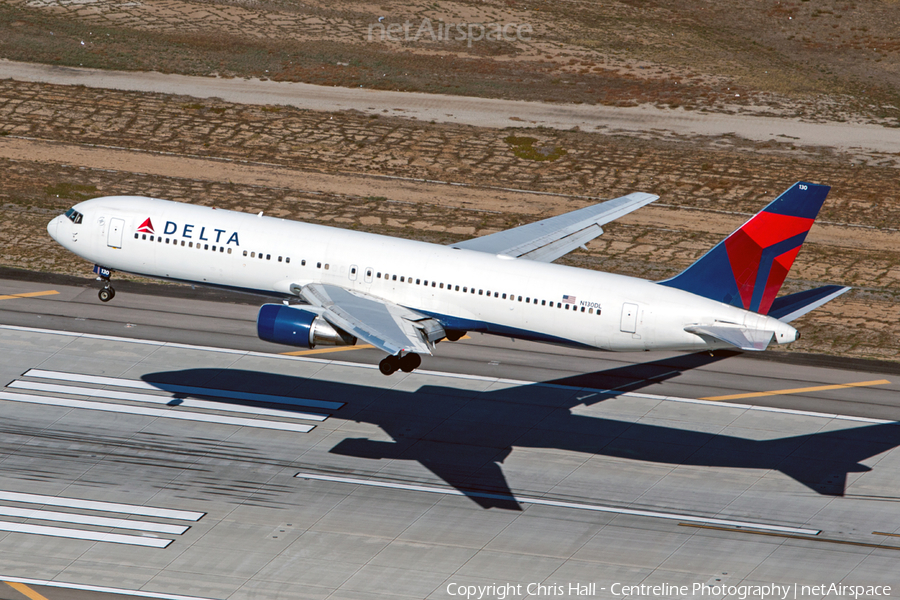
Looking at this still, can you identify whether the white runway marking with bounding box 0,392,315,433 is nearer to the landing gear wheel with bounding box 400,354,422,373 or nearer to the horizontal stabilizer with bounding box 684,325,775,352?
the landing gear wheel with bounding box 400,354,422,373

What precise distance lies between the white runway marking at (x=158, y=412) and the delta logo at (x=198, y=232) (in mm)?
9158

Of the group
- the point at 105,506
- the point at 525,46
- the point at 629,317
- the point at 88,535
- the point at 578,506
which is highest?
the point at 525,46

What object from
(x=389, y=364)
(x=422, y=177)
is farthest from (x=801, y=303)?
(x=422, y=177)

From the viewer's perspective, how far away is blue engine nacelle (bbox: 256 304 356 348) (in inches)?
1891

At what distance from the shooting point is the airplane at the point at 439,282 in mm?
47812

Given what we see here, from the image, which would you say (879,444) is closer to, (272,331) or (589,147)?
(272,331)

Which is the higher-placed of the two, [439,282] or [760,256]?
[760,256]

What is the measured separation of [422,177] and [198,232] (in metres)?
34.0

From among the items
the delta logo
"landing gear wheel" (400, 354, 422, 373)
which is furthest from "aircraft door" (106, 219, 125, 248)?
"landing gear wheel" (400, 354, 422, 373)

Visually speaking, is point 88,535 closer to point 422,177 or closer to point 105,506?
point 105,506

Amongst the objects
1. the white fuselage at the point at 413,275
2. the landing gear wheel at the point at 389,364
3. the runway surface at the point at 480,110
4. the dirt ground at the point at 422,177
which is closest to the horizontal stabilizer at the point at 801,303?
the white fuselage at the point at 413,275

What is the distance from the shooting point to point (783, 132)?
93625 mm

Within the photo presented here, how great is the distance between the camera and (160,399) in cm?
5594

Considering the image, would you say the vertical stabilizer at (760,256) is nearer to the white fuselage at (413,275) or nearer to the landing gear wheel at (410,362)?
the white fuselage at (413,275)
